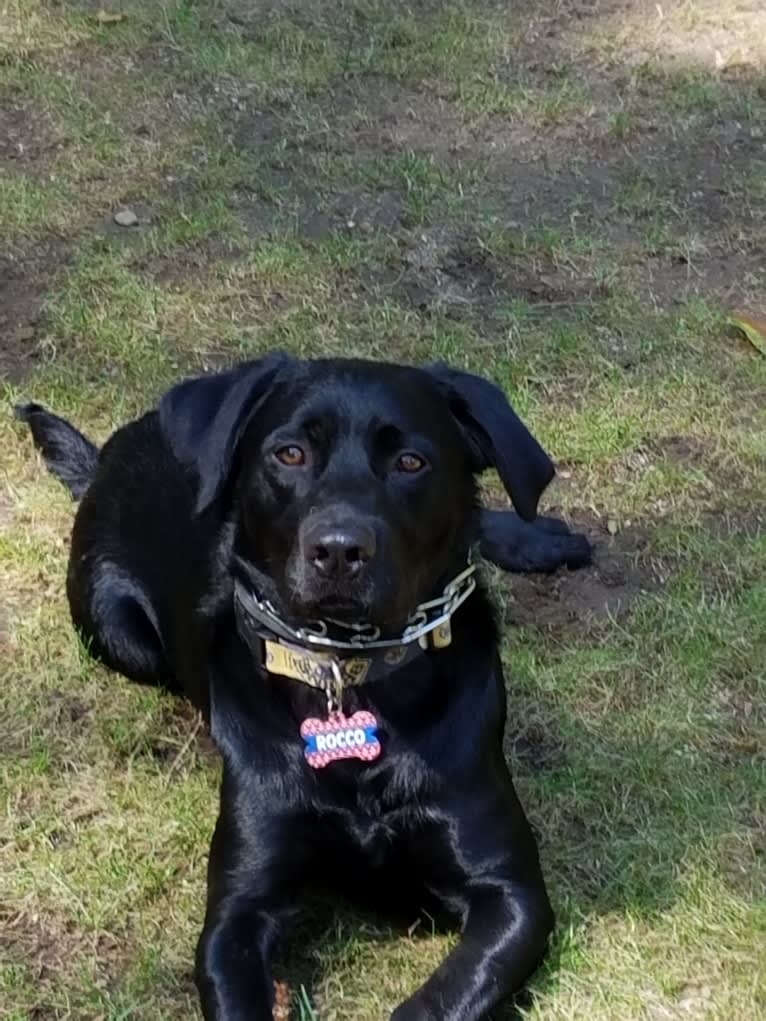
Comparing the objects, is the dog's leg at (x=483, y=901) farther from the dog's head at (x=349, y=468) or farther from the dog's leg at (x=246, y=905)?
the dog's head at (x=349, y=468)

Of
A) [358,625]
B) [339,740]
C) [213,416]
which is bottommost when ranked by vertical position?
[339,740]

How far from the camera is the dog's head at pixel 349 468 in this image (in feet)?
9.32

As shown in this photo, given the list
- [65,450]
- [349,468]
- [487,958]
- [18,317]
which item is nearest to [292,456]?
[349,468]

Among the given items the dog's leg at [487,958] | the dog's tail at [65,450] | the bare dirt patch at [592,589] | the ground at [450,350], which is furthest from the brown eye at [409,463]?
the dog's tail at [65,450]

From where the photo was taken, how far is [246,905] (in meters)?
3.01

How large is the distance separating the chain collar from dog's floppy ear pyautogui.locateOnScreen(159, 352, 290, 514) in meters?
0.23

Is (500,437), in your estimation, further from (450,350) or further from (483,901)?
(450,350)

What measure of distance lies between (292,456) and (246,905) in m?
0.86

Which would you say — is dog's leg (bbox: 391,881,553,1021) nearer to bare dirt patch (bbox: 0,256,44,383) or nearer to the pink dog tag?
the pink dog tag

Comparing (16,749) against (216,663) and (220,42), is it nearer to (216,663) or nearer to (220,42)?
(216,663)

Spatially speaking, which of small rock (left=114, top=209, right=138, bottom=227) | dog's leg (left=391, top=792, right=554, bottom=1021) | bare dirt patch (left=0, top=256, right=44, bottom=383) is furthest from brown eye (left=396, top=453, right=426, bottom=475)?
small rock (left=114, top=209, right=138, bottom=227)

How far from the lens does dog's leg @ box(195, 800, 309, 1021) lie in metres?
2.90

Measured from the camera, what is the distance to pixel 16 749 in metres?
3.72

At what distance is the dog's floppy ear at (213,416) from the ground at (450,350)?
905 mm
